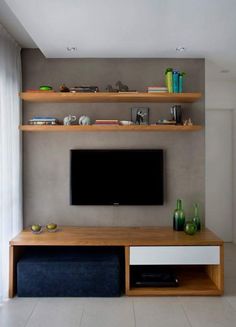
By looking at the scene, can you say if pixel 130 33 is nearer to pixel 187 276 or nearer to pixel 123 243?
pixel 123 243

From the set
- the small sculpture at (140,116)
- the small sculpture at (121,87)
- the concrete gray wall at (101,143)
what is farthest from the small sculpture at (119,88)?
the small sculpture at (140,116)

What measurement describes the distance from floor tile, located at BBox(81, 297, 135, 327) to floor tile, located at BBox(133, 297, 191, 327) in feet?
0.24

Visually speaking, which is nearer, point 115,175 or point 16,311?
point 16,311

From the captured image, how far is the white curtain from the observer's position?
11.3 ft

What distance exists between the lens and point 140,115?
13.6 ft

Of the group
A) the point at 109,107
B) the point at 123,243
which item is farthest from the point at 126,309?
the point at 109,107

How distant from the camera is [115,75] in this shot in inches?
164

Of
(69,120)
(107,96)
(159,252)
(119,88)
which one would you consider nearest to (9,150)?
(69,120)

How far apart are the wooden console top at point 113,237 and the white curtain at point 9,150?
18cm

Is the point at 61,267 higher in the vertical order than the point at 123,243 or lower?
lower

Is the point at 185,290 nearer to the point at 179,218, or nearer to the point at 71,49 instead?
the point at 179,218

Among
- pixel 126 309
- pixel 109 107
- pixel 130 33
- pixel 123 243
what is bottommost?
pixel 126 309

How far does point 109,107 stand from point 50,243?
1672 millimetres

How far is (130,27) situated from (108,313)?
2.50 metres
